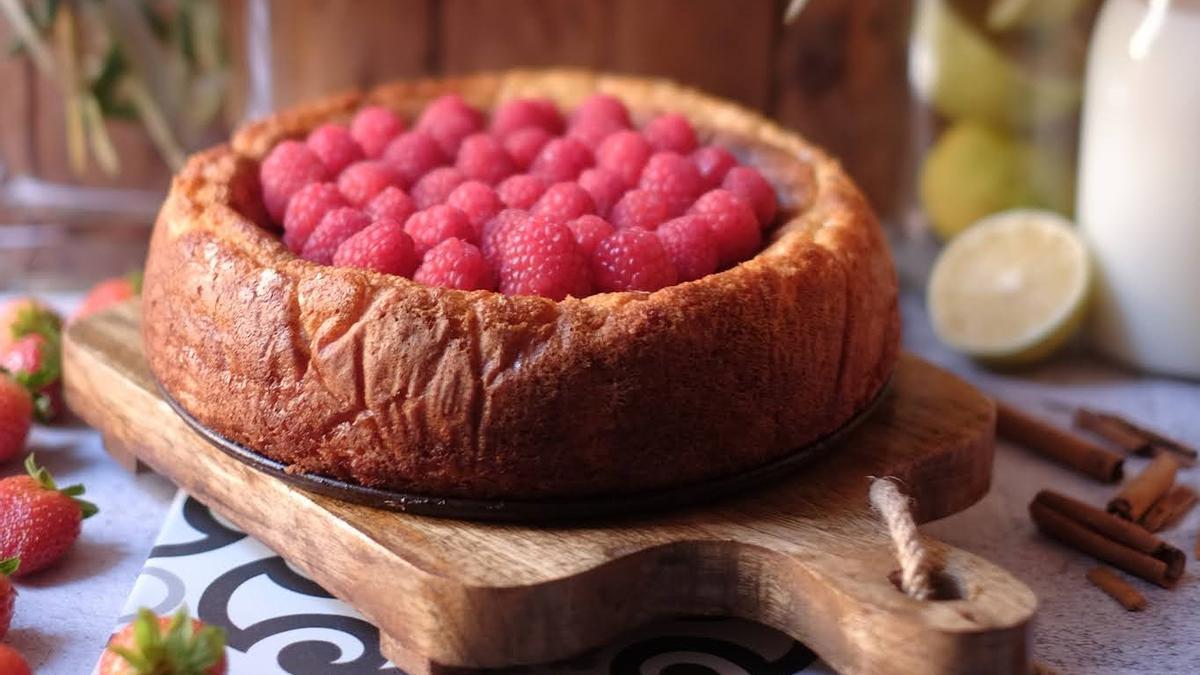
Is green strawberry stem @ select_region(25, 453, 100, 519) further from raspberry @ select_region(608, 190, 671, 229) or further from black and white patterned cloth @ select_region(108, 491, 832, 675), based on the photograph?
raspberry @ select_region(608, 190, 671, 229)

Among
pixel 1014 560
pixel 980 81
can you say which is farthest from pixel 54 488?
pixel 980 81

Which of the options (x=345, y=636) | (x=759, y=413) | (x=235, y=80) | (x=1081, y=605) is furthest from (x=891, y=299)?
(x=235, y=80)

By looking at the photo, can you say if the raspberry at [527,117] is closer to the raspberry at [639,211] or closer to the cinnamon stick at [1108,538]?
the raspberry at [639,211]

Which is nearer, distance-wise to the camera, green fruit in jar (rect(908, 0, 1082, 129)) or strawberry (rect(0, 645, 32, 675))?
strawberry (rect(0, 645, 32, 675))

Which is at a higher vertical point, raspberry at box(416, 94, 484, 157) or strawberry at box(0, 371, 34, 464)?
raspberry at box(416, 94, 484, 157)

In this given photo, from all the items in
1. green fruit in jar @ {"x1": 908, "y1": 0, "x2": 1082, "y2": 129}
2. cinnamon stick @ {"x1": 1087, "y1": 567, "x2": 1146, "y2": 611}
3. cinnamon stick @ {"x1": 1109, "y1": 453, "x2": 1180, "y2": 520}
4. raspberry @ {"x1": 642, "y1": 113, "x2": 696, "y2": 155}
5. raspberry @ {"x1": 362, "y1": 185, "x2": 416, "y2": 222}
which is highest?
green fruit in jar @ {"x1": 908, "y1": 0, "x2": 1082, "y2": 129}

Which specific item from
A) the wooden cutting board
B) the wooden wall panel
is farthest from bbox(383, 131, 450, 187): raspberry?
the wooden wall panel

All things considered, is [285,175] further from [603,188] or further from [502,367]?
[502,367]
